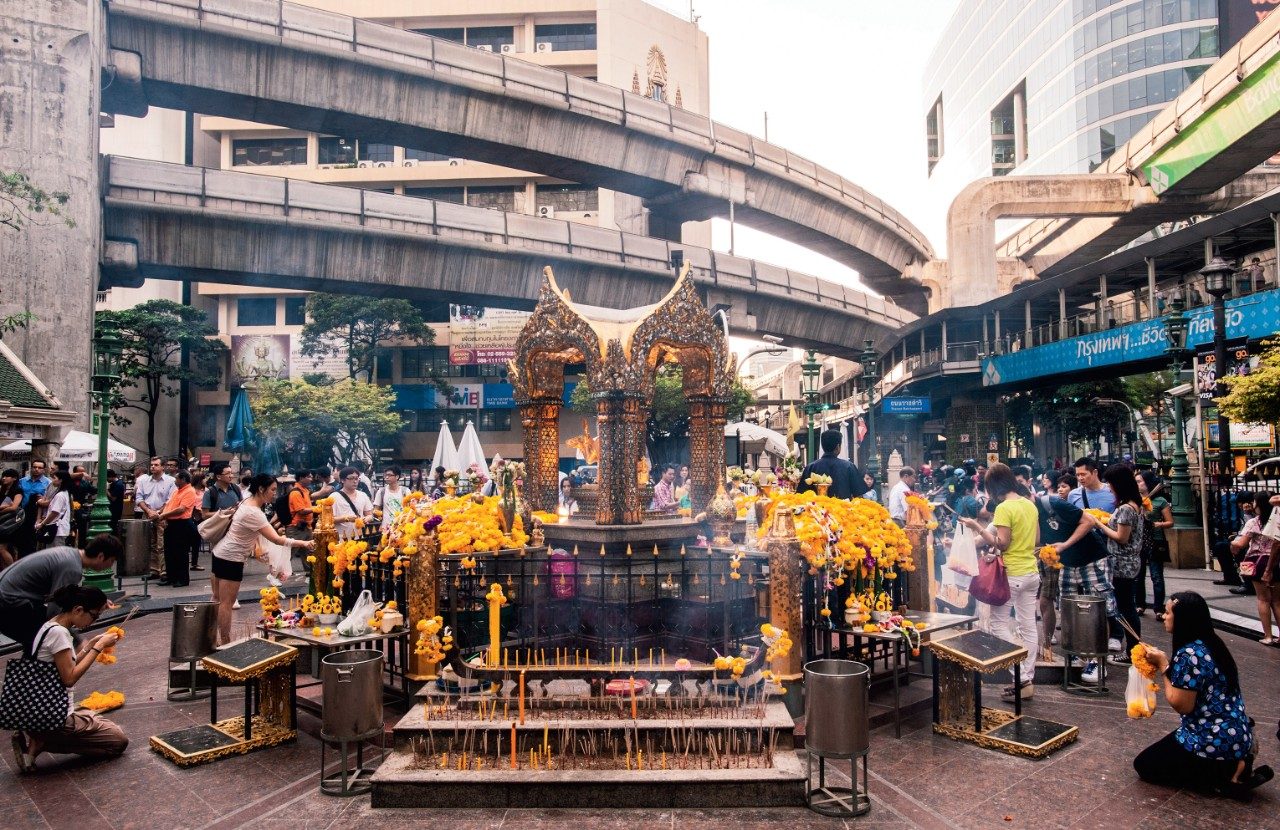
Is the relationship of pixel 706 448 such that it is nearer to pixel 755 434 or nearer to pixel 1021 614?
pixel 1021 614

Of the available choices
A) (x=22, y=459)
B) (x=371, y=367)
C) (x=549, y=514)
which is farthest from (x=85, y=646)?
(x=371, y=367)

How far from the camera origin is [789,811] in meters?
5.05

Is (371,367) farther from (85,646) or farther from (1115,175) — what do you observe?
(85,646)

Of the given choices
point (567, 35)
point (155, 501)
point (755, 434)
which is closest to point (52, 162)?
point (155, 501)

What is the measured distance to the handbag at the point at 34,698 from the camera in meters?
5.65

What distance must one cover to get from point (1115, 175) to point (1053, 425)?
1250 centimetres

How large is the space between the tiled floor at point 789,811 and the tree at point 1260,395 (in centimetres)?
1228

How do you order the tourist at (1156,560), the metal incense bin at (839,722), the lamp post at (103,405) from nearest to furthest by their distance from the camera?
1. the metal incense bin at (839,722)
2. the tourist at (1156,560)
3. the lamp post at (103,405)

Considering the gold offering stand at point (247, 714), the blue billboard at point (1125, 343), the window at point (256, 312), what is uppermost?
the window at point (256, 312)

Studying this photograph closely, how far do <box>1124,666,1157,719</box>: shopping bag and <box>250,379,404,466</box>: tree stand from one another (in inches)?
1451

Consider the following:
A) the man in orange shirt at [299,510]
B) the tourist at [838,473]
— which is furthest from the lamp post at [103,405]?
the tourist at [838,473]

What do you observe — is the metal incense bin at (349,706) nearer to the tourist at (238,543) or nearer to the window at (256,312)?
the tourist at (238,543)

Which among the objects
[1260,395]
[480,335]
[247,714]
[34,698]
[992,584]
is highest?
[480,335]

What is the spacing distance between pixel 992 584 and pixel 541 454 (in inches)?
215
